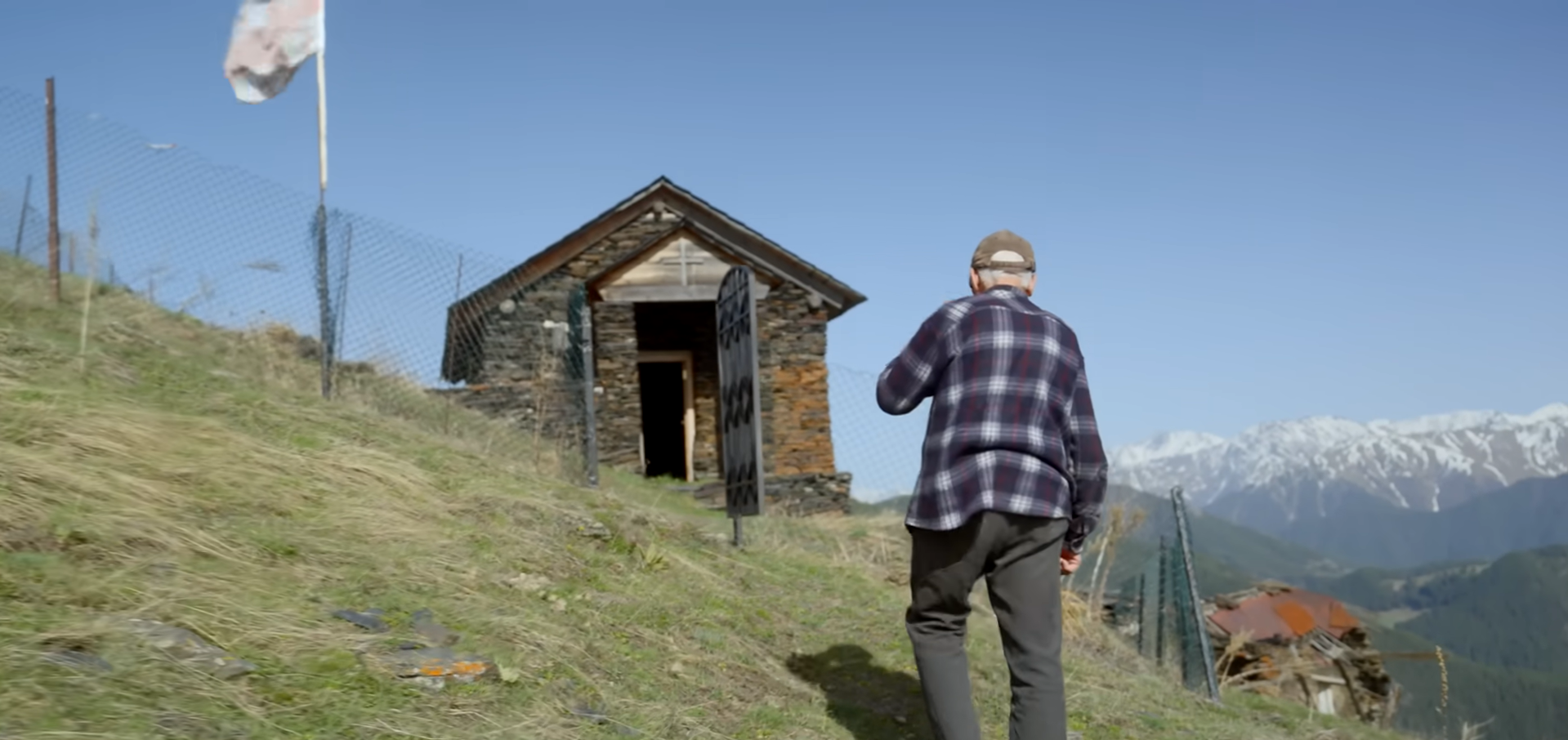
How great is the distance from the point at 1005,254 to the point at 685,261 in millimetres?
12367

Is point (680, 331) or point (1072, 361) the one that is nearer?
point (1072, 361)

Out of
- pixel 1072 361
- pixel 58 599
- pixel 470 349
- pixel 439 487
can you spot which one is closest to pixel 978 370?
pixel 1072 361

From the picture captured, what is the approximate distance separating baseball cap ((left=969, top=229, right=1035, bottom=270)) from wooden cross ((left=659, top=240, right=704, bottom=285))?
→ 12.2 metres

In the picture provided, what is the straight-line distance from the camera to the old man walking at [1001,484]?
341cm

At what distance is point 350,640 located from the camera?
146 inches

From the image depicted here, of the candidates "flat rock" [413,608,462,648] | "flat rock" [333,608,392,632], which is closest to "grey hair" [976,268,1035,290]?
"flat rock" [413,608,462,648]

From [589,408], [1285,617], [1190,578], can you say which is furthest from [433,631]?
[1285,617]

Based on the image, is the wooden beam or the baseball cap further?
the wooden beam

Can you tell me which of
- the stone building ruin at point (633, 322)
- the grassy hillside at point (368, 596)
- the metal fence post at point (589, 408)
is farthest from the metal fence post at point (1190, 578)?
the stone building ruin at point (633, 322)

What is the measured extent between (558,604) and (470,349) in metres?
10.2

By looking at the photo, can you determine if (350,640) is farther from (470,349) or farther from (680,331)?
(680,331)

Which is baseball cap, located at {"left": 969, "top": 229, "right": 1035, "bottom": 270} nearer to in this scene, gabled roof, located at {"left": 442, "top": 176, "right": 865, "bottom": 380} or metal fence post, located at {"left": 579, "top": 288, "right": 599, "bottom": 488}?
metal fence post, located at {"left": 579, "top": 288, "right": 599, "bottom": 488}

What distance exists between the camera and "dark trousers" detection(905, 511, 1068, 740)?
344 cm

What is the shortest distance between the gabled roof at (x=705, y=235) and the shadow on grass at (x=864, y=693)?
A: 10.6m
